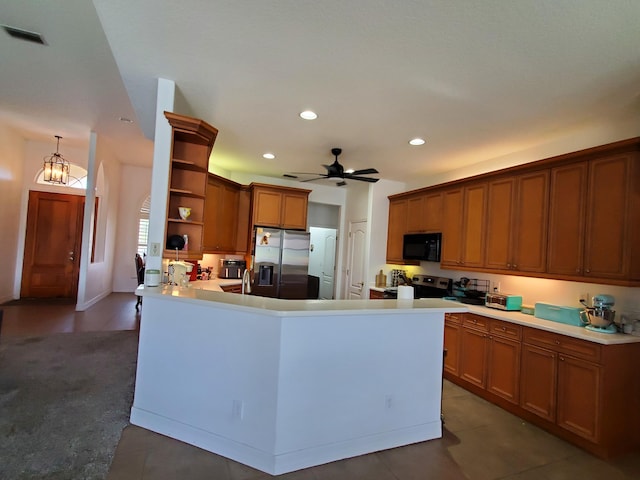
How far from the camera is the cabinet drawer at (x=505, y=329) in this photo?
310 cm

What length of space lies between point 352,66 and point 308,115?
3.10 ft

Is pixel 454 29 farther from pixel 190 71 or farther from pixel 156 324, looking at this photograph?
pixel 156 324

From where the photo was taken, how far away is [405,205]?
5328mm

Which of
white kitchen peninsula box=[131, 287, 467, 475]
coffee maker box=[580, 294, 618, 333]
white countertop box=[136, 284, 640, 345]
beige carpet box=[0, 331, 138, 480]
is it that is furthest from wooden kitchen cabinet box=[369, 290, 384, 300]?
beige carpet box=[0, 331, 138, 480]

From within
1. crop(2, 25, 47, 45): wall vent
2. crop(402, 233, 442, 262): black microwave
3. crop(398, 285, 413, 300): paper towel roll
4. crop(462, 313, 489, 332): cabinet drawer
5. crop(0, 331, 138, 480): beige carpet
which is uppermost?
crop(2, 25, 47, 45): wall vent

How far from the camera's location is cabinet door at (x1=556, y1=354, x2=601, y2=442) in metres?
2.47

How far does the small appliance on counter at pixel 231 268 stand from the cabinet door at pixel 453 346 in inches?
130

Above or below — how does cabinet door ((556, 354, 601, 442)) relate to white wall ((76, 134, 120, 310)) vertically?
below

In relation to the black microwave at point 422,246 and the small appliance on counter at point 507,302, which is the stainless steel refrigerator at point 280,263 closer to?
the black microwave at point 422,246

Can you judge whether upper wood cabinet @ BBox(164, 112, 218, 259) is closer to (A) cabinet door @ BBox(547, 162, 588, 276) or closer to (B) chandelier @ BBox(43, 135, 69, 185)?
(A) cabinet door @ BBox(547, 162, 588, 276)

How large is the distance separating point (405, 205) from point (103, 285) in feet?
21.8

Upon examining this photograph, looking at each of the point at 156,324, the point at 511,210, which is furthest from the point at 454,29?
the point at 156,324

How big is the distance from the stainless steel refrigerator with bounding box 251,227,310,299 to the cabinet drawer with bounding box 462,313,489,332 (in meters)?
2.73

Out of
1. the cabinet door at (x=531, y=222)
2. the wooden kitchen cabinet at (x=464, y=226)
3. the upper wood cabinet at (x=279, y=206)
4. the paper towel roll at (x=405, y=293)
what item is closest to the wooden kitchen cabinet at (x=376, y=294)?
the wooden kitchen cabinet at (x=464, y=226)
